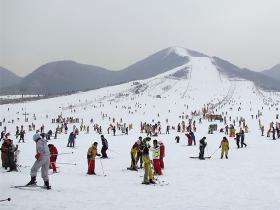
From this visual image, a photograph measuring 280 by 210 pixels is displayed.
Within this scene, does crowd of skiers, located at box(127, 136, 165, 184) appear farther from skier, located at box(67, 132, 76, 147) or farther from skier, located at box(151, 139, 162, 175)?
skier, located at box(67, 132, 76, 147)

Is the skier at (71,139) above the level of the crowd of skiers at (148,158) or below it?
above

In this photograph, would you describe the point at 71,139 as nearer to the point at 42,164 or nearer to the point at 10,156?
the point at 10,156

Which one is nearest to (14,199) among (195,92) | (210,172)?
(210,172)

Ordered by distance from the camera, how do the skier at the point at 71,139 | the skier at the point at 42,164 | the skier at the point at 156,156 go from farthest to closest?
the skier at the point at 71,139 → the skier at the point at 156,156 → the skier at the point at 42,164

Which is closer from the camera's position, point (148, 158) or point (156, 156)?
point (148, 158)

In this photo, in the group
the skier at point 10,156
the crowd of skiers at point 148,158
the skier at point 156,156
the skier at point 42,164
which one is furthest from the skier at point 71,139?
the skier at point 42,164

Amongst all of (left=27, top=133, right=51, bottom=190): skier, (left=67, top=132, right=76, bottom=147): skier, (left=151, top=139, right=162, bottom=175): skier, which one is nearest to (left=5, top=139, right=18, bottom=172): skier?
(left=27, top=133, right=51, bottom=190): skier

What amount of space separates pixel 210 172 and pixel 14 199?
10.0 metres

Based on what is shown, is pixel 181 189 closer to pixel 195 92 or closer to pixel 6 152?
pixel 6 152

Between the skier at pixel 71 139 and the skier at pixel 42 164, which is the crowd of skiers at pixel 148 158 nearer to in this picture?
the skier at pixel 42 164

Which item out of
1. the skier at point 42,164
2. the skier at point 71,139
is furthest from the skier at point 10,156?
the skier at point 71,139

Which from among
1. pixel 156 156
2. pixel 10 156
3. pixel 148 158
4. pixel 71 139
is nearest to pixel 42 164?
pixel 148 158

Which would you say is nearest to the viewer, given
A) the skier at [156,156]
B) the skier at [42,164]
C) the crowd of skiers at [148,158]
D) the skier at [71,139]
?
the skier at [42,164]

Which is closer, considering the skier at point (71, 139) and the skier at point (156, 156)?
the skier at point (156, 156)
